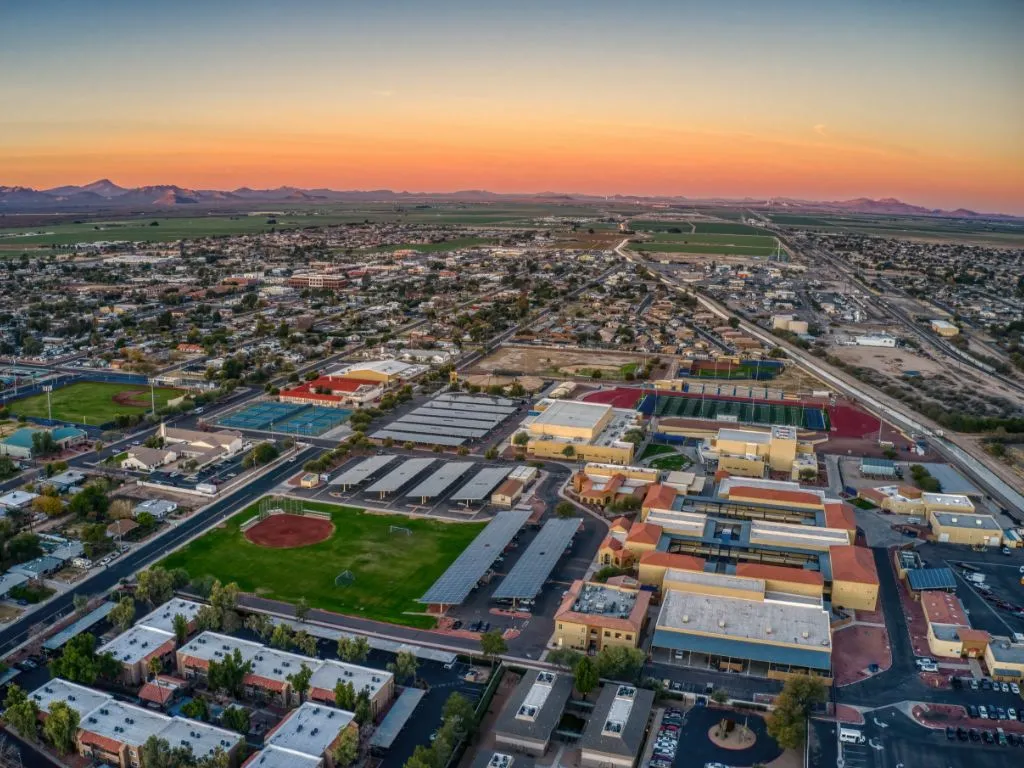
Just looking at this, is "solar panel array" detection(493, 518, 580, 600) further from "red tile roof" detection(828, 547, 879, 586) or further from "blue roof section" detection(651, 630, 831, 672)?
"red tile roof" detection(828, 547, 879, 586)

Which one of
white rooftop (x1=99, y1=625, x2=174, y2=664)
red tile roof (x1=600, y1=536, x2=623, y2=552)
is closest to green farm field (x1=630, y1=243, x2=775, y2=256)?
red tile roof (x1=600, y1=536, x2=623, y2=552)

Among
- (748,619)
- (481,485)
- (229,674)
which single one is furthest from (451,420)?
(229,674)

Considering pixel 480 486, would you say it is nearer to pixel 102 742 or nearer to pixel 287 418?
pixel 287 418

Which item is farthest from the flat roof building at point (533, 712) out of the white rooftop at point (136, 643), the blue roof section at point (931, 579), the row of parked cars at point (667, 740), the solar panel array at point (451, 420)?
the solar panel array at point (451, 420)

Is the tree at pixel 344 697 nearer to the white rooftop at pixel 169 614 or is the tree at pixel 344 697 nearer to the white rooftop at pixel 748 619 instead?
the white rooftop at pixel 169 614

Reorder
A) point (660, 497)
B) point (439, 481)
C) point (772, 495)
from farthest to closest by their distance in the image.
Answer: point (439, 481)
point (772, 495)
point (660, 497)

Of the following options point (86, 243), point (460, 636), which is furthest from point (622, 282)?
point (86, 243)
